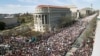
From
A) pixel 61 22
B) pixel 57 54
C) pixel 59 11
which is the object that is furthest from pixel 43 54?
pixel 59 11

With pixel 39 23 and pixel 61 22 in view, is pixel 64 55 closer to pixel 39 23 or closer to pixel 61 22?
pixel 39 23

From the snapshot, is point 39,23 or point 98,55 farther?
point 39,23

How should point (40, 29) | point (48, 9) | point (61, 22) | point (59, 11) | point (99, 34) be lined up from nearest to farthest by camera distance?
point (99, 34) → point (40, 29) → point (48, 9) → point (61, 22) → point (59, 11)

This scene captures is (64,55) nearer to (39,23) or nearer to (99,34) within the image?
(99,34)

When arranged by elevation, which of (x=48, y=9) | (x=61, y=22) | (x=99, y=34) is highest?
(x=99, y=34)

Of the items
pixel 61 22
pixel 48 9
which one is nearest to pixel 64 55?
pixel 48 9

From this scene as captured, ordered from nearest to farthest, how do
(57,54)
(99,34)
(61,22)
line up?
(99,34) < (57,54) < (61,22)

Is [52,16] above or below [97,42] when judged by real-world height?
below

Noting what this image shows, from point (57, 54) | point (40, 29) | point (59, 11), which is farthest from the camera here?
point (59, 11)

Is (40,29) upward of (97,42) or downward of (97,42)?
downward
